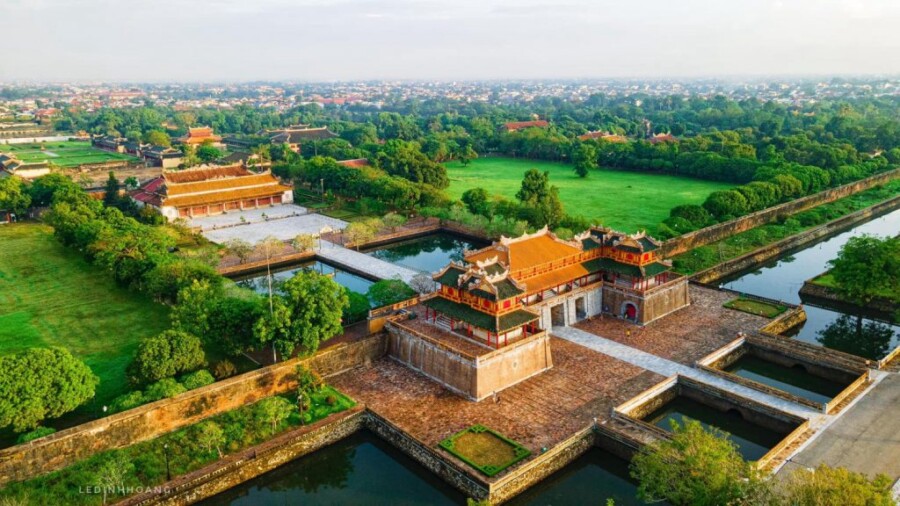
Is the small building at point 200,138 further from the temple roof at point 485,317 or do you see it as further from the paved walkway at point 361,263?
the temple roof at point 485,317

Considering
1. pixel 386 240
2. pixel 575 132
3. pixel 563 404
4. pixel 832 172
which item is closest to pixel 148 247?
pixel 386 240

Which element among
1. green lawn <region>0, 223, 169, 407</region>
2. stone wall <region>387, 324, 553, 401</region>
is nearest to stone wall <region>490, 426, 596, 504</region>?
stone wall <region>387, 324, 553, 401</region>

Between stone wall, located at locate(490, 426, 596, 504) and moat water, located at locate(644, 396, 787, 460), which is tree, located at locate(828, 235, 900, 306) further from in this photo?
stone wall, located at locate(490, 426, 596, 504)

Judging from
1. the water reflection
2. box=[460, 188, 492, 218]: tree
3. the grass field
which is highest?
the grass field

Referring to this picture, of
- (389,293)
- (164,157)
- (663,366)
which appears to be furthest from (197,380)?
(164,157)

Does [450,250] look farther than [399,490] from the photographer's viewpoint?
Yes

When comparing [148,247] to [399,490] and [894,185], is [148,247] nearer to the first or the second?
[399,490]
